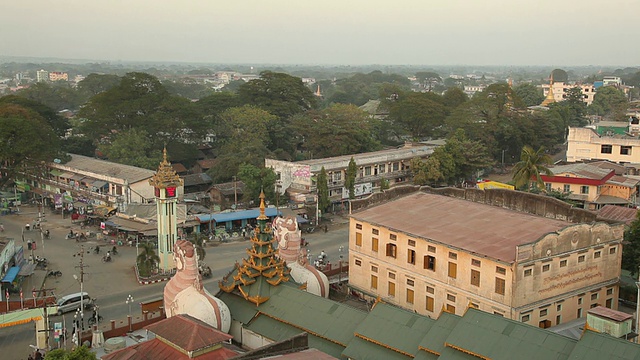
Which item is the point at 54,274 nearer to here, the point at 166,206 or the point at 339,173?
the point at 166,206

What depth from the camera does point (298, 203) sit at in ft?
172

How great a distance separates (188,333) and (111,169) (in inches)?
1464

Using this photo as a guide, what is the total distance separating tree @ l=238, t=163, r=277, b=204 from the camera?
5253 centimetres

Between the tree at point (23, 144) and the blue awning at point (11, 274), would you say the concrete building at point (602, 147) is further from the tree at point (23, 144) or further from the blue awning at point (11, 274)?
the blue awning at point (11, 274)

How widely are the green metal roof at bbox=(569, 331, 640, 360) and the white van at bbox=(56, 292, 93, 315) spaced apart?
24.3 m

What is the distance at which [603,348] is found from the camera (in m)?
18.7

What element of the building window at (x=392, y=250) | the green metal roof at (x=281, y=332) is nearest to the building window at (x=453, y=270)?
the building window at (x=392, y=250)

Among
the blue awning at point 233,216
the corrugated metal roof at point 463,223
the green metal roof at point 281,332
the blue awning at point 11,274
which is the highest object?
the corrugated metal roof at point 463,223

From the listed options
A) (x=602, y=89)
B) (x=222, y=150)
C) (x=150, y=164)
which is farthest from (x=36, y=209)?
(x=602, y=89)

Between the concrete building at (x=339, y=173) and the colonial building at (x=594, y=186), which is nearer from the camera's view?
the colonial building at (x=594, y=186)

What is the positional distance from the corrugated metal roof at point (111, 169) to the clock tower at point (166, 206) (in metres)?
14.1

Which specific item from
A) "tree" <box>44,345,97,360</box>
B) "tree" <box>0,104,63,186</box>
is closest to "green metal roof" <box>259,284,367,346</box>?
"tree" <box>44,345,97,360</box>

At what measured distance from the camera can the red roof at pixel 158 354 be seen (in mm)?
21141

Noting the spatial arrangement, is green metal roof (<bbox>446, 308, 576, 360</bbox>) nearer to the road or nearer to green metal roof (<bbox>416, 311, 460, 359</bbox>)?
green metal roof (<bbox>416, 311, 460, 359</bbox>)
